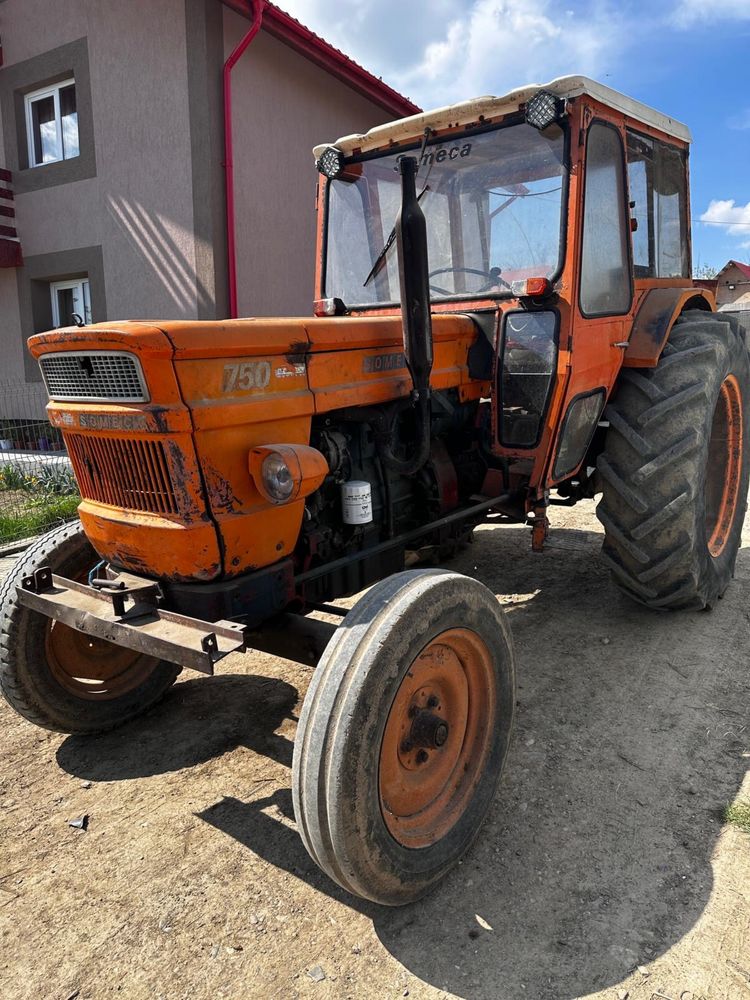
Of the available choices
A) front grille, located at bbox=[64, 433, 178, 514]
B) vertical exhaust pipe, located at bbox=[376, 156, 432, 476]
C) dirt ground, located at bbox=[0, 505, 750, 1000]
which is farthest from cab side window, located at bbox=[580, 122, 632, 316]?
front grille, located at bbox=[64, 433, 178, 514]

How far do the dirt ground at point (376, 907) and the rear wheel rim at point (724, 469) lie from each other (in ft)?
3.66

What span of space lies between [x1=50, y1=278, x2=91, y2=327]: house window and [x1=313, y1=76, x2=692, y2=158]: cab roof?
6.63m

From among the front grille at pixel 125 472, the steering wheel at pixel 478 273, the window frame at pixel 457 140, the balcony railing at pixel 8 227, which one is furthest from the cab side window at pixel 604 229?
the balcony railing at pixel 8 227

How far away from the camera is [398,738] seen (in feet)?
7.36

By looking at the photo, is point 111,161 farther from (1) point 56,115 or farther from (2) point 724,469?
(2) point 724,469

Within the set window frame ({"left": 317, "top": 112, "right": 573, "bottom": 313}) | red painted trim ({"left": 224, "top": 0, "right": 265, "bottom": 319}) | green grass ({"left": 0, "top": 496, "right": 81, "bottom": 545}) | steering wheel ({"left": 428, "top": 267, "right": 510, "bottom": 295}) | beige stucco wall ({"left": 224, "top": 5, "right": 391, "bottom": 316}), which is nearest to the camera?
window frame ({"left": 317, "top": 112, "right": 573, "bottom": 313})

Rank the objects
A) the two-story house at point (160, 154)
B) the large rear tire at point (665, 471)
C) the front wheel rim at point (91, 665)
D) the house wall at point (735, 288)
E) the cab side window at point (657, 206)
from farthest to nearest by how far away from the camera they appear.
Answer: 1. the house wall at point (735, 288)
2. the two-story house at point (160, 154)
3. the cab side window at point (657, 206)
4. the large rear tire at point (665, 471)
5. the front wheel rim at point (91, 665)

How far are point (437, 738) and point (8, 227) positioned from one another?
32.3 feet

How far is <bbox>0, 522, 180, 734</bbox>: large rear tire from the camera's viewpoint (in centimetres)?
291

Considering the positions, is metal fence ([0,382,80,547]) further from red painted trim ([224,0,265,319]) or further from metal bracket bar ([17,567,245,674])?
metal bracket bar ([17,567,245,674])

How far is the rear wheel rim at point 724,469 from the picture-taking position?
4.45m

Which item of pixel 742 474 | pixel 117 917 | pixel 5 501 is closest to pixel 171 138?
pixel 5 501

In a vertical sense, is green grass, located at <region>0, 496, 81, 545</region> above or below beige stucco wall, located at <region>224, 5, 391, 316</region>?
below

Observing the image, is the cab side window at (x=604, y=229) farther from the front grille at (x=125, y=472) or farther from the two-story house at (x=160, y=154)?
the two-story house at (x=160, y=154)
